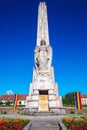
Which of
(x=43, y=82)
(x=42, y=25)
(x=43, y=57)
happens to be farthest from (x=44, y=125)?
(x=42, y=25)

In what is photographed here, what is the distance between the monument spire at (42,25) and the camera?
64.7 ft

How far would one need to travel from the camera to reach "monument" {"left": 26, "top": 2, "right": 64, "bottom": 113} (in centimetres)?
1560

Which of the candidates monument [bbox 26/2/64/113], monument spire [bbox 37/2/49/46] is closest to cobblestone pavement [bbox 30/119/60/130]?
monument [bbox 26/2/64/113]

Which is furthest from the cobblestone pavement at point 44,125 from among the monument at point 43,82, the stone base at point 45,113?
the monument at point 43,82

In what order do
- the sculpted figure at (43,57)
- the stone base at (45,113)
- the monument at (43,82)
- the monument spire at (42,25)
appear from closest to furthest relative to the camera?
the stone base at (45,113), the monument at (43,82), the sculpted figure at (43,57), the monument spire at (42,25)

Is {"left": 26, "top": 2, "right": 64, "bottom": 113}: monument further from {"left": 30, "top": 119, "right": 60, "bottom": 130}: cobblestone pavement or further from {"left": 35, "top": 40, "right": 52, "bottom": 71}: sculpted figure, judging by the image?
{"left": 30, "top": 119, "right": 60, "bottom": 130}: cobblestone pavement

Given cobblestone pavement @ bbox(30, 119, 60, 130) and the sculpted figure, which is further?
the sculpted figure

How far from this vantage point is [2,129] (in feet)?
25.7

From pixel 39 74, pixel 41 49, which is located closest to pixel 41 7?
pixel 41 49

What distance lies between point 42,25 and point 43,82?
7.42 meters

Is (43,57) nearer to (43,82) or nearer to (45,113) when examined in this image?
(43,82)

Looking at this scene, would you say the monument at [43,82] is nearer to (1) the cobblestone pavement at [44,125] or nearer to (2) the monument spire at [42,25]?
(2) the monument spire at [42,25]

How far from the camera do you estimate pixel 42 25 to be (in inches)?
800

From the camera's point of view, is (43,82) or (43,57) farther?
(43,57)
